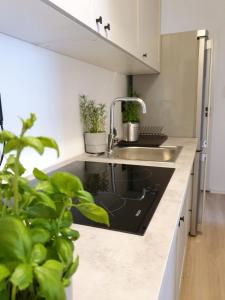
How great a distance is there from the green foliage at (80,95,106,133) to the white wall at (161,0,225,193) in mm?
1879

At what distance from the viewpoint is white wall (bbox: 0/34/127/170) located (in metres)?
1.00

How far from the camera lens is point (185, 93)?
7.26ft

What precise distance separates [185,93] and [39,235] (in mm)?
2151

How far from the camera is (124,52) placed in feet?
4.10

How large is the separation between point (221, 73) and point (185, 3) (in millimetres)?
904

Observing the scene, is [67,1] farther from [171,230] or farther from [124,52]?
[171,230]

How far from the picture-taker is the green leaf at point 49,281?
0.24 metres

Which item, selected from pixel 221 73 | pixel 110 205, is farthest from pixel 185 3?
pixel 110 205

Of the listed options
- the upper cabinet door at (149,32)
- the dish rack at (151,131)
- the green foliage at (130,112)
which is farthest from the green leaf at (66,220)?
the dish rack at (151,131)

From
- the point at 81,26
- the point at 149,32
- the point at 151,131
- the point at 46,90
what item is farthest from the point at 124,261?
the point at 151,131

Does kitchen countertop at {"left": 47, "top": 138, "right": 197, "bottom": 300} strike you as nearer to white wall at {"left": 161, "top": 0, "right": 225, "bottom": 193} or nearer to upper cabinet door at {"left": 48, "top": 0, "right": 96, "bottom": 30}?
upper cabinet door at {"left": 48, "top": 0, "right": 96, "bottom": 30}

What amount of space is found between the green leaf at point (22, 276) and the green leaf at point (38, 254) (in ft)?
0.04

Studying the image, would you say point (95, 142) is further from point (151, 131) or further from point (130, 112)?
point (151, 131)

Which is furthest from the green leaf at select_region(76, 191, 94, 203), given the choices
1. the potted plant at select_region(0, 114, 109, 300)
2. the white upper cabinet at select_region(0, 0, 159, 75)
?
the white upper cabinet at select_region(0, 0, 159, 75)
